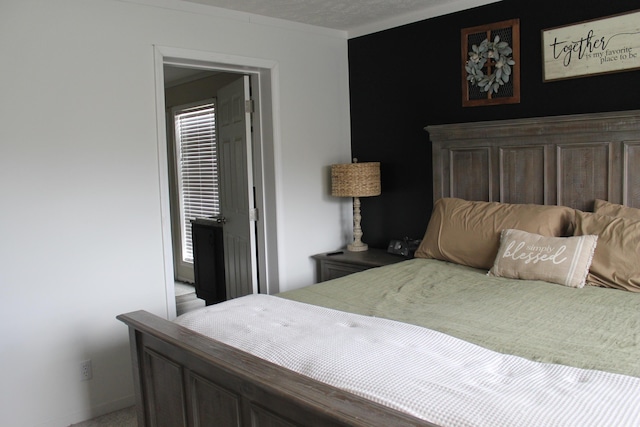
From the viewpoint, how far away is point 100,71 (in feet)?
10.7

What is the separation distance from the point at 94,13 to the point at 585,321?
303 cm

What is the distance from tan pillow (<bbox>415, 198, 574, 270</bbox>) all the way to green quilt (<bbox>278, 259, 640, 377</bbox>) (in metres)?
0.12

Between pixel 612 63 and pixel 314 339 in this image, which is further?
pixel 612 63

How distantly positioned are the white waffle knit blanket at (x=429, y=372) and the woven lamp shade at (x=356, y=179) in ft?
6.81

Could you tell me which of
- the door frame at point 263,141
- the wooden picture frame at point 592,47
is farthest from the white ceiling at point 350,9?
the wooden picture frame at point 592,47

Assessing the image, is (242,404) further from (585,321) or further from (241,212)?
(241,212)

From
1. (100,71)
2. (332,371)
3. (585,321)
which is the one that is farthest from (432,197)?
Answer: (332,371)

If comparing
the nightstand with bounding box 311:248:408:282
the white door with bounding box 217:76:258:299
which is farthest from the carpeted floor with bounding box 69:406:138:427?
the nightstand with bounding box 311:248:408:282

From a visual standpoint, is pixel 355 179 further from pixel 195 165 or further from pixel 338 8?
pixel 195 165

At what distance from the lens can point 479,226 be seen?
3.38 metres

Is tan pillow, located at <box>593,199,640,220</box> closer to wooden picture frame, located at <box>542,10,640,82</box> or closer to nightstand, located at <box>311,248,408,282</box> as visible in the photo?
wooden picture frame, located at <box>542,10,640,82</box>

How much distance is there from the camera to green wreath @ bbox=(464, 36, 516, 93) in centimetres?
371

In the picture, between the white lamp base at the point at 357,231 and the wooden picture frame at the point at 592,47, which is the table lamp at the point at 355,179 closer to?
the white lamp base at the point at 357,231

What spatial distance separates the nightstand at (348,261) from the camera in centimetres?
407
